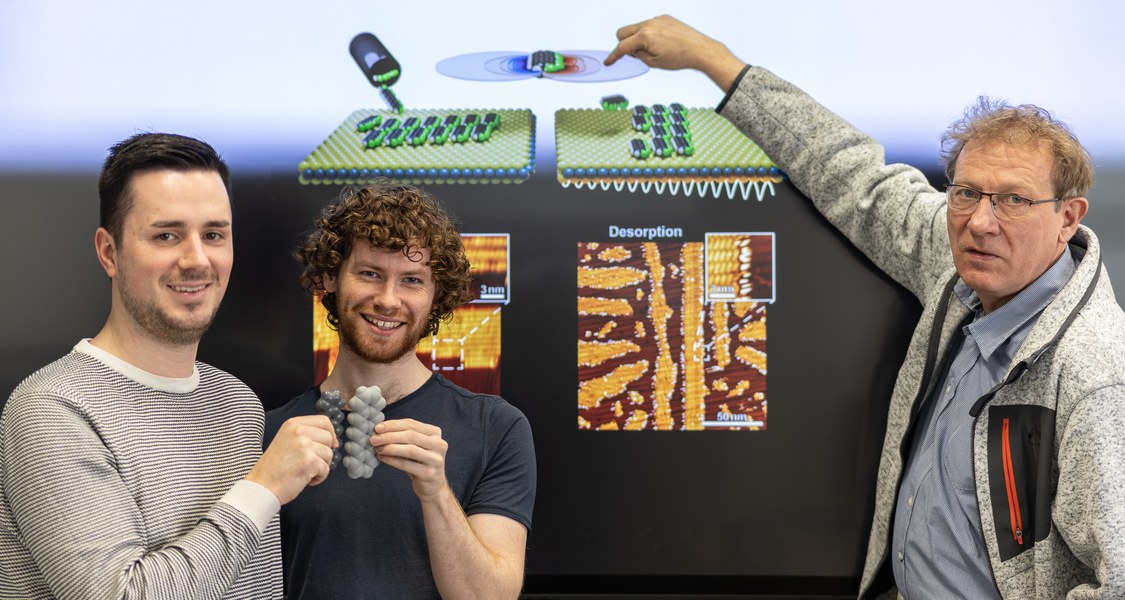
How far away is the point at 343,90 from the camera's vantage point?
236 centimetres

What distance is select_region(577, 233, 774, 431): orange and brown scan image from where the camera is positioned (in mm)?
2316

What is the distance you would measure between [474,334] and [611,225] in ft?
1.47

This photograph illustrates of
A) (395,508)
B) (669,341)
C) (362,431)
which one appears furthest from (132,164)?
(669,341)

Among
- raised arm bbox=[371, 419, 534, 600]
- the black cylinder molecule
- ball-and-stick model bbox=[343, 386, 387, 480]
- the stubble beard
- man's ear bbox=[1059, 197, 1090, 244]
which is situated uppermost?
the black cylinder molecule

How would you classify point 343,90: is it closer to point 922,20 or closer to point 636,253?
point 636,253

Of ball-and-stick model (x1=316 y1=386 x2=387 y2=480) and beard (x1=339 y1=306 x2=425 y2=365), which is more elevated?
beard (x1=339 y1=306 x2=425 y2=365)

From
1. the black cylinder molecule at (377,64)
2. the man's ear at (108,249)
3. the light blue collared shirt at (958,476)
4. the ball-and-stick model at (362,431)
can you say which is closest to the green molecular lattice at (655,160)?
the black cylinder molecule at (377,64)

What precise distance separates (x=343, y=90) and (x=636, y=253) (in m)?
0.87

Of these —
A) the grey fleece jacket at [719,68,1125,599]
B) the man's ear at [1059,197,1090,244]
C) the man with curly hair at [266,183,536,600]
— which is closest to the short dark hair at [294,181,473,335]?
the man with curly hair at [266,183,536,600]

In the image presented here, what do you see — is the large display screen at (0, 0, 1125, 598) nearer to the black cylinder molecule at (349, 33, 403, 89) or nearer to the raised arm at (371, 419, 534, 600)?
the black cylinder molecule at (349, 33, 403, 89)

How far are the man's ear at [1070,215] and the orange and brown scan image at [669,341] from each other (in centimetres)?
69

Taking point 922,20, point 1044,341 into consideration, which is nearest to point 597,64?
point 922,20

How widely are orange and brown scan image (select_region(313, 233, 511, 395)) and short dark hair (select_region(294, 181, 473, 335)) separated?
38 cm

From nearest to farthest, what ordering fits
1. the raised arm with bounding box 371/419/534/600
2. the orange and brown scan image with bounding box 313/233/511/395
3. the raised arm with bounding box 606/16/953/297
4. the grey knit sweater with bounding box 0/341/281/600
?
the grey knit sweater with bounding box 0/341/281/600 < the raised arm with bounding box 371/419/534/600 < the raised arm with bounding box 606/16/953/297 < the orange and brown scan image with bounding box 313/233/511/395
